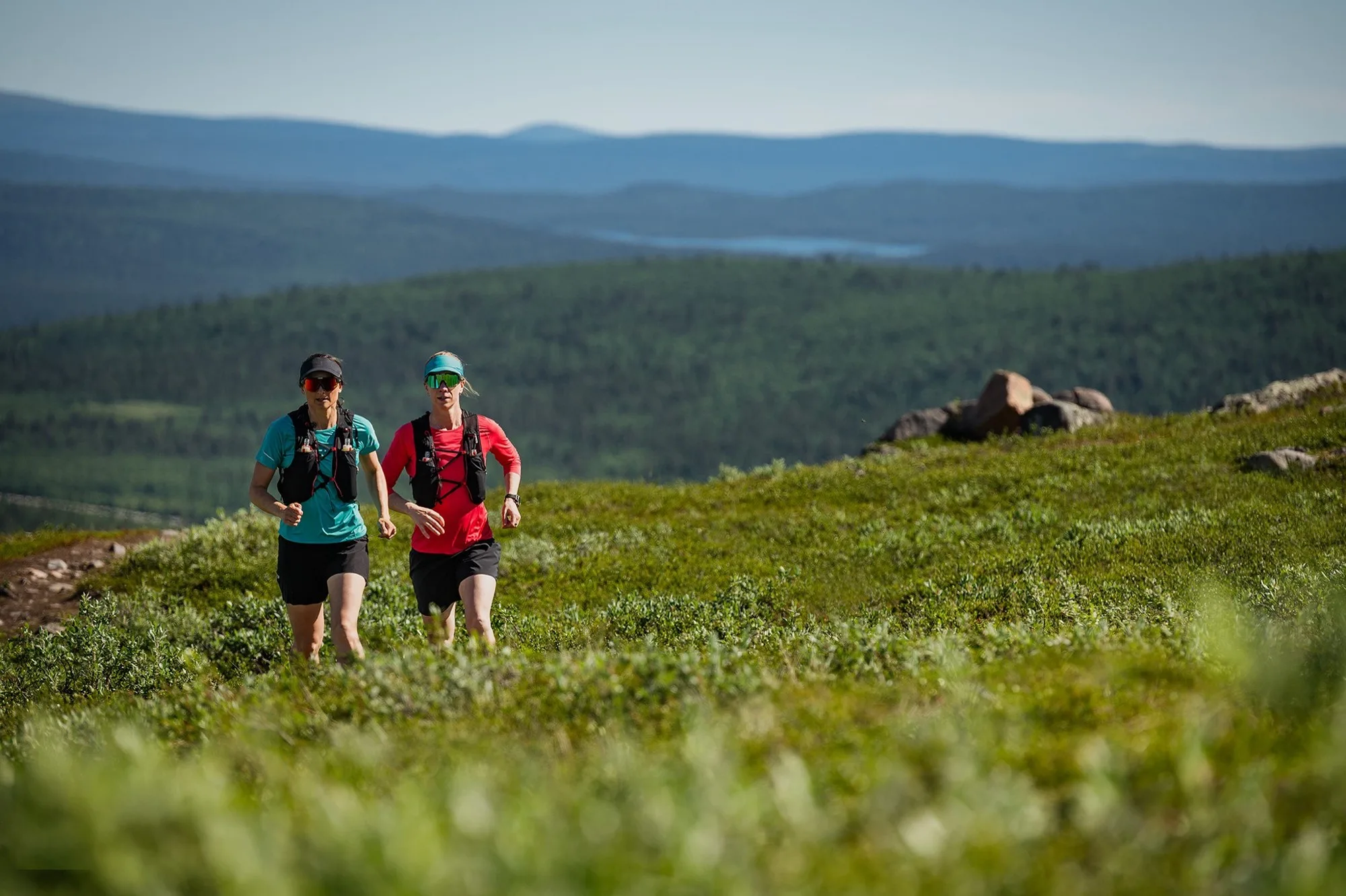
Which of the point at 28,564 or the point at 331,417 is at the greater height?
the point at 331,417

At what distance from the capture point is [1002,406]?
92.9 ft

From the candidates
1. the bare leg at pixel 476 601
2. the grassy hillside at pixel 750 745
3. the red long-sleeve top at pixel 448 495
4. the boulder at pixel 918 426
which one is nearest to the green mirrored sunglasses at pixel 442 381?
the red long-sleeve top at pixel 448 495

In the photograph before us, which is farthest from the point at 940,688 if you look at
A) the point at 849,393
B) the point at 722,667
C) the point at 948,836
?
the point at 849,393

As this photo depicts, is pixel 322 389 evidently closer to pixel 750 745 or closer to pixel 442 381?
pixel 442 381

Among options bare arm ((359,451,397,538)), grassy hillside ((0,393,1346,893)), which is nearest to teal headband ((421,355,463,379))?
bare arm ((359,451,397,538))

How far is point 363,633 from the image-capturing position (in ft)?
43.1

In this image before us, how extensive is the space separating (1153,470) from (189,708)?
16991 millimetres

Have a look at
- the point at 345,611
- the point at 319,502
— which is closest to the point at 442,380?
the point at 319,502

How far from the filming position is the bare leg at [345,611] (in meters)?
9.78

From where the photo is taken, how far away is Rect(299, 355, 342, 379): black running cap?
971cm

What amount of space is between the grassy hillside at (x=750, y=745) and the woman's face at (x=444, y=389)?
267 centimetres

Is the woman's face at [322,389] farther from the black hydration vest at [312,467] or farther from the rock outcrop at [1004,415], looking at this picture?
the rock outcrop at [1004,415]

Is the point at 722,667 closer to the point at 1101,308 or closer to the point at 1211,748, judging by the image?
the point at 1211,748

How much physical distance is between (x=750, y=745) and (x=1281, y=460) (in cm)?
1699
